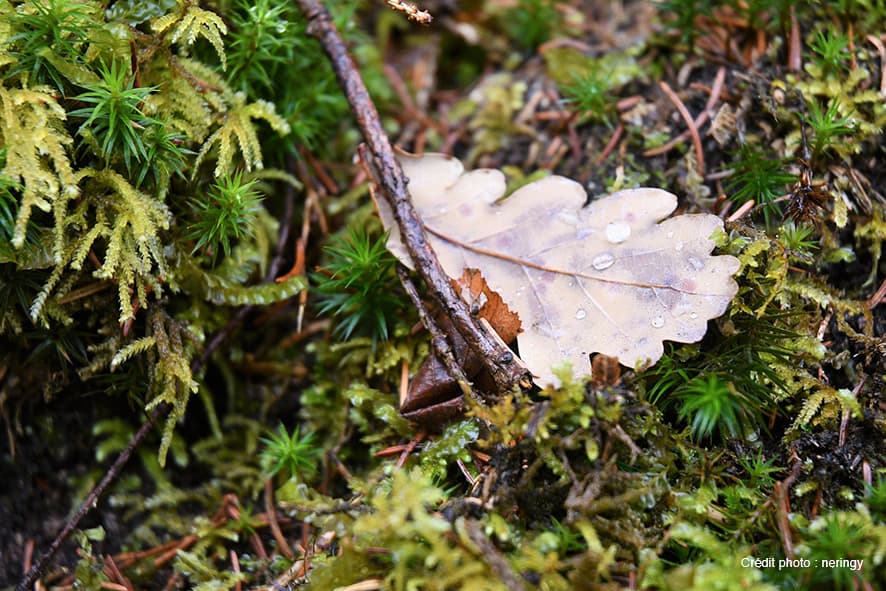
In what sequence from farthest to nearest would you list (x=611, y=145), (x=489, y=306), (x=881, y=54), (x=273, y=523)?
(x=611, y=145), (x=881, y=54), (x=273, y=523), (x=489, y=306)

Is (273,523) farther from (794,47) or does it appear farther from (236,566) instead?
(794,47)

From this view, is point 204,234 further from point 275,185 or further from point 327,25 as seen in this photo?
point 327,25

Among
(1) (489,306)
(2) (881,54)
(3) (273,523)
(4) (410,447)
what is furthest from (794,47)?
(3) (273,523)

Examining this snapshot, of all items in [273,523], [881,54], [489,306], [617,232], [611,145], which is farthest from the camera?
[611,145]

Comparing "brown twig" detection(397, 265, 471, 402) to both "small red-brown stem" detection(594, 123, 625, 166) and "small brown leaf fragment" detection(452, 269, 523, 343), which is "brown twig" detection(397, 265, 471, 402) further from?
"small red-brown stem" detection(594, 123, 625, 166)

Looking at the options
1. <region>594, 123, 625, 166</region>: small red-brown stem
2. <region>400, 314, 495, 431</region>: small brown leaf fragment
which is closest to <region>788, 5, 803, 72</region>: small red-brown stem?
<region>594, 123, 625, 166</region>: small red-brown stem
